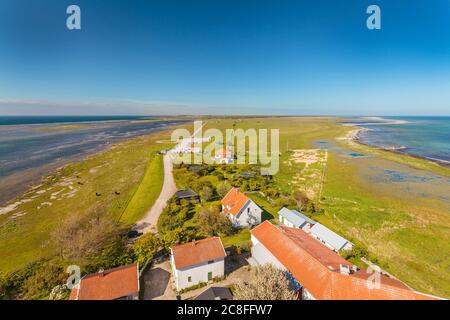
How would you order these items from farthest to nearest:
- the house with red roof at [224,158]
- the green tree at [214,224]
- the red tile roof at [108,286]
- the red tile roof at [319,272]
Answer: the house with red roof at [224,158] < the green tree at [214,224] < the red tile roof at [108,286] < the red tile roof at [319,272]

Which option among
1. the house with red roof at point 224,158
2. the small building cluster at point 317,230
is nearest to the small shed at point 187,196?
the small building cluster at point 317,230

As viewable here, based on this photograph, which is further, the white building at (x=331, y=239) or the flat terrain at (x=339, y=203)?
the flat terrain at (x=339, y=203)

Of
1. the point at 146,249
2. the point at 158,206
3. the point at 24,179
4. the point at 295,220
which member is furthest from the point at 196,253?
the point at 24,179

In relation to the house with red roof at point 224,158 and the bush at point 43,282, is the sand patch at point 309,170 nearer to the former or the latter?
the house with red roof at point 224,158

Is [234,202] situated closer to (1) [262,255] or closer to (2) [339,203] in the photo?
(1) [262,255]

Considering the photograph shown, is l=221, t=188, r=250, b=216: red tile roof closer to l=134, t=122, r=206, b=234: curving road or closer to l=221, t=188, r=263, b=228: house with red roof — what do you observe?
l=221, t=188, r=263, b=228: house with red roof

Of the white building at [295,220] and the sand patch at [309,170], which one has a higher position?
the sand patch at [309,170]
